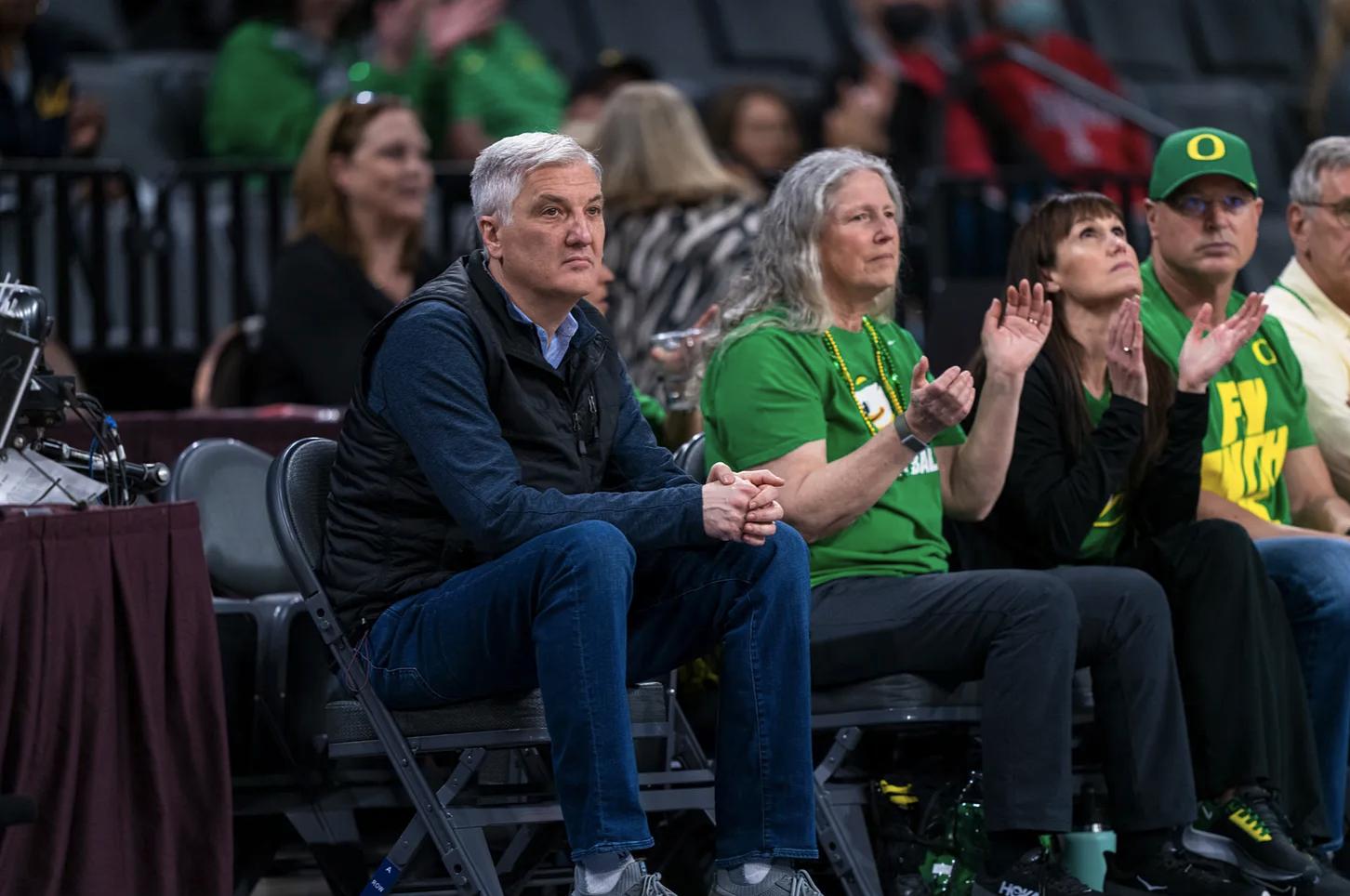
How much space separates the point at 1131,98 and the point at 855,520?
611cm

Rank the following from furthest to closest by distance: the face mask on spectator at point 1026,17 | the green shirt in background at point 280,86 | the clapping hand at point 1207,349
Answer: the face mask on spectator at point 1026,17 → the green shirt in background at point 280,86 → the clapping hand at point 1207,349

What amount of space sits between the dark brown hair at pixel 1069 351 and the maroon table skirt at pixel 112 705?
1.68 meters

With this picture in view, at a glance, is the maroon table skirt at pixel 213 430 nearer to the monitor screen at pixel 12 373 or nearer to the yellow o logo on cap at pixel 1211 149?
the monitor screen at pixel 12 373

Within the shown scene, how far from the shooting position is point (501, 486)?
3.34 metres

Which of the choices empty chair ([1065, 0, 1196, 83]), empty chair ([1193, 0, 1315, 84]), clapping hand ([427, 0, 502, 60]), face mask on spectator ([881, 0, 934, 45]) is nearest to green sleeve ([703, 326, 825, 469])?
clapping hand ([427, 0, 502, 60])

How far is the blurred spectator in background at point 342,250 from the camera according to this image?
220 inches

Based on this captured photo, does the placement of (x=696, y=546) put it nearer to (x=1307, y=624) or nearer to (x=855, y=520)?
(x=855, y=520)

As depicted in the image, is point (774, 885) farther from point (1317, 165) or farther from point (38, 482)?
point (1317, 165)

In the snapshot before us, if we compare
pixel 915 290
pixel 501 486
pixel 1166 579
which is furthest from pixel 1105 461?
pixel 915 290

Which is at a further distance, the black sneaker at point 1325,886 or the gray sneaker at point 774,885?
the black sneaker at point 1325,886

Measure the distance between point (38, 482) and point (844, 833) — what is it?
1528 millimetres

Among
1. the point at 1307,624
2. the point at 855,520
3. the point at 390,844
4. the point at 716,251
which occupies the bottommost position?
the point at 390,844

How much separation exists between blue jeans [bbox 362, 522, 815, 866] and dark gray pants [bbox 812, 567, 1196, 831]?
446 mm

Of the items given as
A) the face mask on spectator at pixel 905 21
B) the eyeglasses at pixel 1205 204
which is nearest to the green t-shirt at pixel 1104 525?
the eyeglasses at pixel 1205 204
